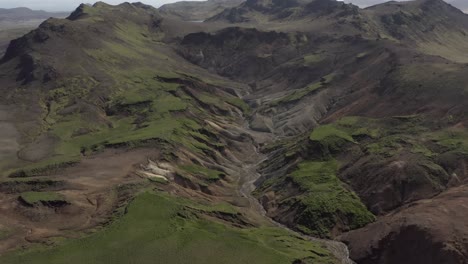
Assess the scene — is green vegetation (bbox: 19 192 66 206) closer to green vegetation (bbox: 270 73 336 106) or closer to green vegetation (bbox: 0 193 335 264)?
green vegetation (bbox: 0 193 335 264)

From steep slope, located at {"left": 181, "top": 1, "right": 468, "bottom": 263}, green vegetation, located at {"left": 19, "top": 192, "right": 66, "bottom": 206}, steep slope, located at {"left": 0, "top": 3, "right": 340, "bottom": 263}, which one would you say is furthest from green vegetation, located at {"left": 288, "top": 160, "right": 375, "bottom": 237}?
green vegetation, located at {"left": 19, "top": 192, "right": 66, "bottom": 206}

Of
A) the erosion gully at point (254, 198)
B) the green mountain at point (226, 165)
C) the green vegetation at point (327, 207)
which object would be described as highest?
the green mountain at point (226, 165)

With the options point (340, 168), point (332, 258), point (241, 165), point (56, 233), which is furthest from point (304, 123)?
point (56, 233)

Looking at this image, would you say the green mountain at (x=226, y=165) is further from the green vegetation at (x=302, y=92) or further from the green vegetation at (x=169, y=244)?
the green vegetation at (x=302, y=92)

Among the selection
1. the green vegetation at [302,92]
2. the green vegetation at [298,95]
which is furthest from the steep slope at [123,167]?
the green vegetation at [302,92]

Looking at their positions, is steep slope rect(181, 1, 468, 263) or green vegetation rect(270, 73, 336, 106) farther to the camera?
green vegetation rect(270, 73, 336, 106)

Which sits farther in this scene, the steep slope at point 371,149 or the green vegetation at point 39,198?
the steep slope at point 371,149

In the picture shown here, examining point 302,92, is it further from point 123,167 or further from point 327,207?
point 123,167
